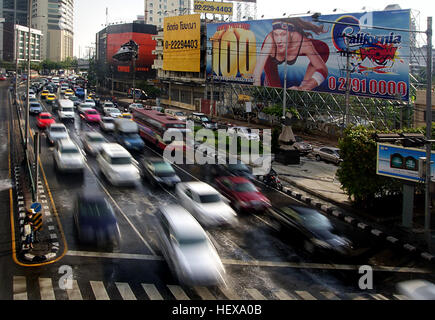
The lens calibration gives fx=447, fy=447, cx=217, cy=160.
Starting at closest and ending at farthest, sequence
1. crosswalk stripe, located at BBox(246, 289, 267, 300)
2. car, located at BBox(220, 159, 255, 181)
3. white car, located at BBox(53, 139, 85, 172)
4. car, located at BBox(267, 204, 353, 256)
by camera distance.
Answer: crosswalk stripe, located at BBox(246, 289, 267, 300) < car, located at BBox(267, 204, 353, 256) < car, located at BBox(220, 159, 255, 181) < white car, located at BBox(53, 139, 85, 172)

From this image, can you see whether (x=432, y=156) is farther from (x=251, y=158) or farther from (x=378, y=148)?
(x=251, y=158)

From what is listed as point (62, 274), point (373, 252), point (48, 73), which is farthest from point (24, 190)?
point (48, 73)

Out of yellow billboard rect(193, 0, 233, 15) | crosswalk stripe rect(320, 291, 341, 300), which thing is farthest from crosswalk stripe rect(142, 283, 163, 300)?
yellow billboard rect(193, 0, 233, 15)

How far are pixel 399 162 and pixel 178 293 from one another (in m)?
11.6

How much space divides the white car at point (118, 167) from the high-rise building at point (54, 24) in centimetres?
15055

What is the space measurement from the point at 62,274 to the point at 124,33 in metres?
92.9

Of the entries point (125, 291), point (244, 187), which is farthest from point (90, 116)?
point (125, 291)

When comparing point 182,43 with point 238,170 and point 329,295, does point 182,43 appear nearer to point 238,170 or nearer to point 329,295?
point 238,170

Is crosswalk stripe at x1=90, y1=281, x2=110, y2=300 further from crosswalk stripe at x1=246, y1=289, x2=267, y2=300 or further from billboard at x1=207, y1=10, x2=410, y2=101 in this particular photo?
billboard at x1=207, y1=10, x2=410, y2=101

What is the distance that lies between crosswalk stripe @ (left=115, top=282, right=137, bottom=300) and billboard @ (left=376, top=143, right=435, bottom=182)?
12449 millimetres

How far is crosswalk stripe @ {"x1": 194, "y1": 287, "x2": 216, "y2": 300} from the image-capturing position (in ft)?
42.0

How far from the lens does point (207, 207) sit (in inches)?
740

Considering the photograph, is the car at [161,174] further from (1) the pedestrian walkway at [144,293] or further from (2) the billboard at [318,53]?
(2) the billboard at [318,53]

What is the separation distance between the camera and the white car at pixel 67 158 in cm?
2653
